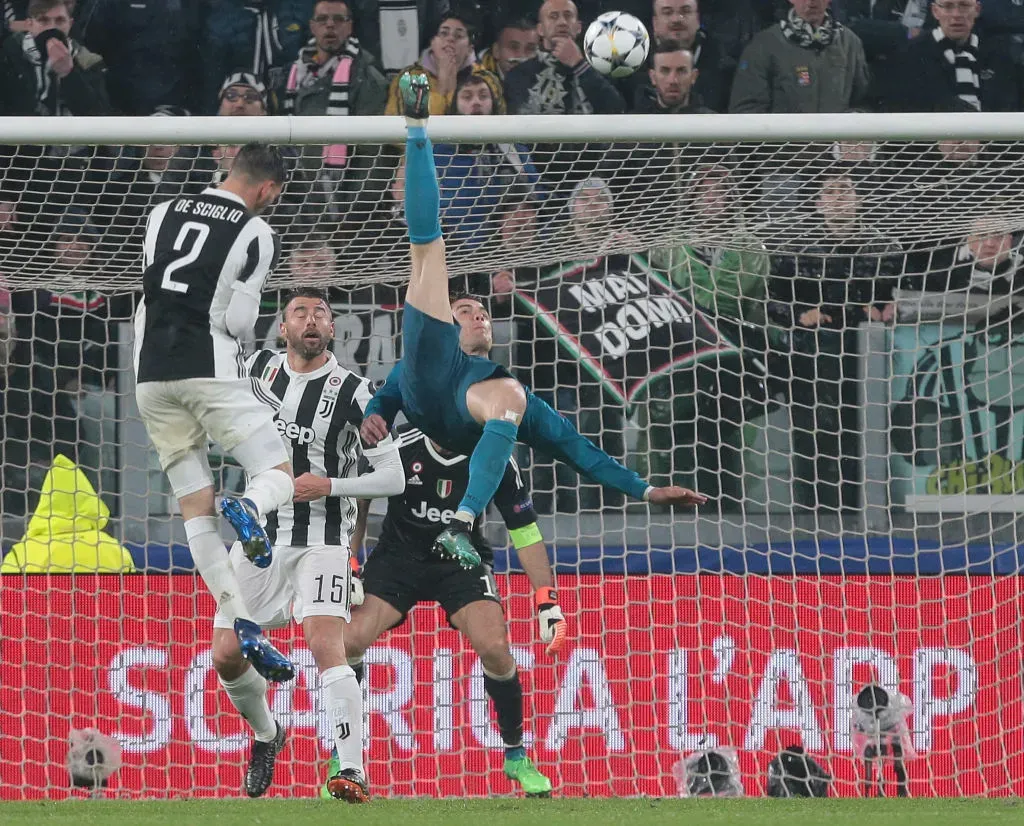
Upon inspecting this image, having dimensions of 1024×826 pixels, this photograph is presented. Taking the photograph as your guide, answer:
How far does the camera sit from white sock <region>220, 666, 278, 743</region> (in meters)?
6.30

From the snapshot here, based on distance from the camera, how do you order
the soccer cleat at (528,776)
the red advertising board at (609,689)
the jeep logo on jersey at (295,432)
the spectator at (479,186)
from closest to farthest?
the jeep logo on jersey at (295,432) < the soccer cleat at (528,776) < the red advertising board at (609,689) < the spectator at (479,186)

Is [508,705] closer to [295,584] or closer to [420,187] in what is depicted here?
[295,584]

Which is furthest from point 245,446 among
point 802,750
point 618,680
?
point 802,750

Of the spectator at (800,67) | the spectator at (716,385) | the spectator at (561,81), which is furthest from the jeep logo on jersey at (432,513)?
the spectator at (800,67)

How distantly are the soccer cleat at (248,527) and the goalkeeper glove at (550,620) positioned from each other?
4.31ft

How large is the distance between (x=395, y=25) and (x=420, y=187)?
422 centimetres

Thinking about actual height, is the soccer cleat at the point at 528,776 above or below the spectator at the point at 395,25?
below

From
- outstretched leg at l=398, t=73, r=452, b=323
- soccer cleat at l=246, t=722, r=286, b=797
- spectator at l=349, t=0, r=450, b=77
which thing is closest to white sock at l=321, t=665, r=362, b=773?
soccer cleat at l=246, t=722, r=286, b=797

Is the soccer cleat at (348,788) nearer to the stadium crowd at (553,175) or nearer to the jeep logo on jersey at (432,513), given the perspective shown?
the jeep logo on jersey at (432,513)

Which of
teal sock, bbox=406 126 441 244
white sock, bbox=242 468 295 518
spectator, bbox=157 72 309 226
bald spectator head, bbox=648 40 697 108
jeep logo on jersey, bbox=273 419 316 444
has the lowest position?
white sock, bbox=242 468 295 518

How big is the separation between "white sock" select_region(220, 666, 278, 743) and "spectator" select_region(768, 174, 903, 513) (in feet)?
9.26

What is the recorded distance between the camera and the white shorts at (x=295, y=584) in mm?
6250

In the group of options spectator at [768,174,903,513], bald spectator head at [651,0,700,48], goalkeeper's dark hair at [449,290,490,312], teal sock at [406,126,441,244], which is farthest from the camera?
bald spectator head at [651,0,700,48]

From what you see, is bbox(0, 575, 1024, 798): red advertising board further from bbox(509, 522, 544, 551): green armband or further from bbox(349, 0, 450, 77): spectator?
bbox(349, 0, 450, 77): spectator
